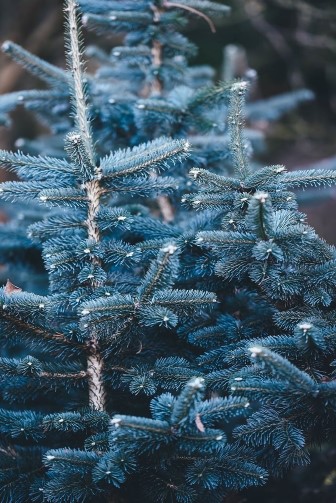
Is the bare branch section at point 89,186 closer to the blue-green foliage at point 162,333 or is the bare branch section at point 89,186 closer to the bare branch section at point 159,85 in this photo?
the blue-green foliage at point 162,333

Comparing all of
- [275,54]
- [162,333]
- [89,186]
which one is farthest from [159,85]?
[275,54]

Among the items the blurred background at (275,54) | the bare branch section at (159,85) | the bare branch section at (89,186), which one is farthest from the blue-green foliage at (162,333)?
Result: the blurred background at (275,54)

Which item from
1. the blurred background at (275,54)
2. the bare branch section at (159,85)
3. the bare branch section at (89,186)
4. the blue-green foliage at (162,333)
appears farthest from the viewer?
the blurred background at (275,54)

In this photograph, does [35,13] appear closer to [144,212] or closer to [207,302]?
[144,212]

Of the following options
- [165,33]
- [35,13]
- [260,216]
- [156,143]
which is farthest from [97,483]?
[35,13]

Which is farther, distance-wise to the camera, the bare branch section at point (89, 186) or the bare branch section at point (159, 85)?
the bare branch section at point (159, 85)

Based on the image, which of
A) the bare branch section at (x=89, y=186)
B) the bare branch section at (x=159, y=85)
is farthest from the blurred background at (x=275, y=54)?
the bare branch section at (x=89, y=186)

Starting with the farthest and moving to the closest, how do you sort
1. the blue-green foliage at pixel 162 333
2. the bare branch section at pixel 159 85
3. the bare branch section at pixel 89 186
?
the bare branch section at pixel 159 85, the bare branch section at pixel 89 186, the blue-green foliage at pixel 162 333

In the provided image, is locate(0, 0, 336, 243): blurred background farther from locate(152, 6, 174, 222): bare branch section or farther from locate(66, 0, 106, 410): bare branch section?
locate(66, 0, 106, 410): bare branch section
